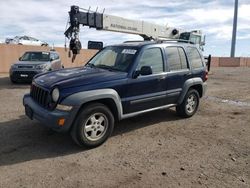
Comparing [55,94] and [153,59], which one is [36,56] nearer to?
[153,59]

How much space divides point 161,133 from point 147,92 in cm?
89

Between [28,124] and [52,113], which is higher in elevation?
[52,113]

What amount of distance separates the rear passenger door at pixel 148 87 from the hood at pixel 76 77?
1.27ft

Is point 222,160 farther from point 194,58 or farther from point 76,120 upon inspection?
point 194,58

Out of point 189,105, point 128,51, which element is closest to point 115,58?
point 128,51

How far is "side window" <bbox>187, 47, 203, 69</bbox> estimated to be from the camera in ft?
24.8

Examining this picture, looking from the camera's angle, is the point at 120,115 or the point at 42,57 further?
the point at 42,57

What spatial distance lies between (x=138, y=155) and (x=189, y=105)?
9.64 ft

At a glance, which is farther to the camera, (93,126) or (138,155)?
(93,126)

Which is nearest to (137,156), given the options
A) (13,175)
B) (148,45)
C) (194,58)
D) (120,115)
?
(120,115)

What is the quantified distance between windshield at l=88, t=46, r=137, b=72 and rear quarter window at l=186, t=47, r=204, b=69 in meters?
1.79

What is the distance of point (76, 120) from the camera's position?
522 centimetres

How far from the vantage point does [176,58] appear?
7156 millimetres

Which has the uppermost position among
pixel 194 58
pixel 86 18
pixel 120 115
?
pixel 86 18
